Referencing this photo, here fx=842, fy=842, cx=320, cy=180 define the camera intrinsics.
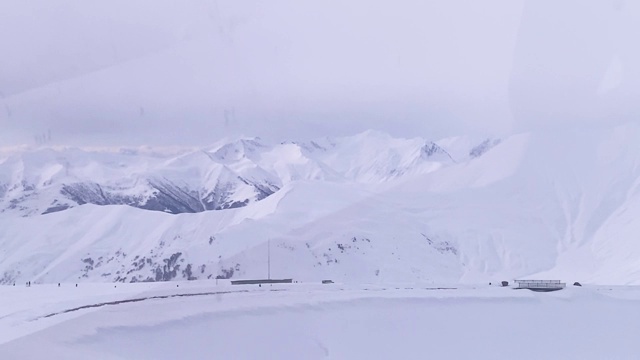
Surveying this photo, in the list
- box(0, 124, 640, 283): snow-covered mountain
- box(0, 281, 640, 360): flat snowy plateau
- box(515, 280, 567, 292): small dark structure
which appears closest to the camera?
box(0, 281, 640, 360): flat snowy plateau

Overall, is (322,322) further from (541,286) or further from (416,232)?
(416,232)

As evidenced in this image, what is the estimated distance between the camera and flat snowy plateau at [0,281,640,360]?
30188 mm

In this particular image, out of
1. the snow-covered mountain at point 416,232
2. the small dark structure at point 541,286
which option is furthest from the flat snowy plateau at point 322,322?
the snow-covered mountain at point 416,232

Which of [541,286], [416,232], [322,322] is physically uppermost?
[416,232]

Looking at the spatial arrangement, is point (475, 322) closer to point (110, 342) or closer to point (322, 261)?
point (110, 342)

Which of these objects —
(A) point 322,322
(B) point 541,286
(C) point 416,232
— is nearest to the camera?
(A) point 322,322

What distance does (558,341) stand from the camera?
4634cm

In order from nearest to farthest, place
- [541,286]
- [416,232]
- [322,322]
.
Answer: [322,322] → [541,286] → [416,232]

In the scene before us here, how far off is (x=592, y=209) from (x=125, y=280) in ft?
172

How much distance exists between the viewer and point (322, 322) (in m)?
40.2

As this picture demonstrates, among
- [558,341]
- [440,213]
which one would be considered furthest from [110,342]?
[440,213]

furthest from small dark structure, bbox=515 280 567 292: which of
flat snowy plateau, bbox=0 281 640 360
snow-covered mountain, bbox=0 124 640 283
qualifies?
snow-covered mountain, bbox=0 124 640 283

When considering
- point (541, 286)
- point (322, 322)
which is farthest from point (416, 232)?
point (322, 322)

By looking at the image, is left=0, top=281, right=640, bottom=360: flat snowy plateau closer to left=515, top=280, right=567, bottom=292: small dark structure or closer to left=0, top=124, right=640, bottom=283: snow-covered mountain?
left=515, top=280, right=567, bottom=292: small dark structure
